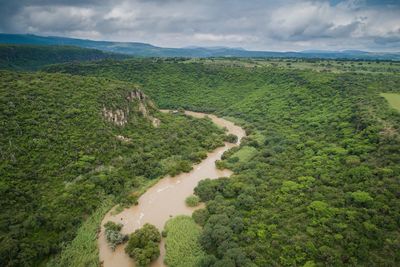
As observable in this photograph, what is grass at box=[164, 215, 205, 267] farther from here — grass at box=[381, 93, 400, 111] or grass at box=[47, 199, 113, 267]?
grass at box=[381, 93, 400, 111]

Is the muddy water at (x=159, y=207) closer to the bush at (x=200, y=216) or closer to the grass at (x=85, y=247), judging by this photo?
the grass at (x=85, y=247)

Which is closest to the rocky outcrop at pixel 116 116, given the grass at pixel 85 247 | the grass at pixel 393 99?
the grass at pixel 85 247

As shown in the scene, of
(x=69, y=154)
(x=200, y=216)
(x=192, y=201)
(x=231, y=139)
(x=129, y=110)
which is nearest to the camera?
Answer: (x=200, y=216)

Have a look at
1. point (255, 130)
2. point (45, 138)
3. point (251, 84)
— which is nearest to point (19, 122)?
point (45, 138)

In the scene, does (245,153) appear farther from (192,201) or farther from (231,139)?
(192,201)

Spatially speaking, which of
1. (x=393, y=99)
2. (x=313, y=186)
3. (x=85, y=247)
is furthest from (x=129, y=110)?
(x=393, y=99)
